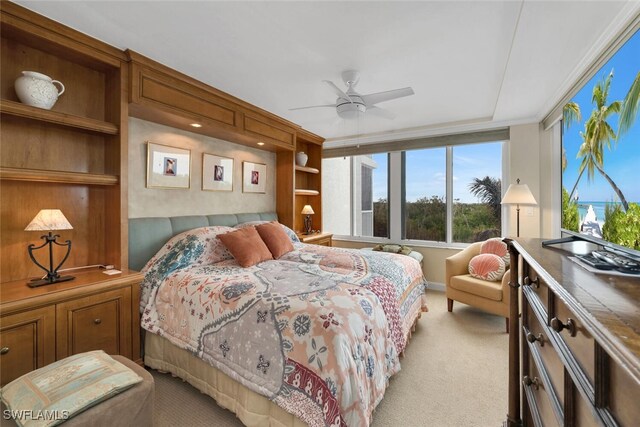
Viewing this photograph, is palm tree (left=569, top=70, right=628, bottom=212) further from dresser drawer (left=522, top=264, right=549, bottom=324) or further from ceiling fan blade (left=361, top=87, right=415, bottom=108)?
ceiling fan blade (left=361, top=87, right=415, bottom=108)

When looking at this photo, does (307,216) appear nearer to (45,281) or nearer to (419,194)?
(419,194)

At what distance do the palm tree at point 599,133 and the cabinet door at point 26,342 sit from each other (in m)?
3.17

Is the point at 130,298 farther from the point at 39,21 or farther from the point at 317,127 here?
the point at 317,127

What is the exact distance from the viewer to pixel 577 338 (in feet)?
2.38

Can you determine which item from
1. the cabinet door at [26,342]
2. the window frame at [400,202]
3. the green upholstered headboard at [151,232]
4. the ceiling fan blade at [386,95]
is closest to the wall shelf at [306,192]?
the window frame at [400,202]

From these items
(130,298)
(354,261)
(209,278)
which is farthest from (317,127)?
(130,298)

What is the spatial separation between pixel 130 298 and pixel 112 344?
0.34 meters

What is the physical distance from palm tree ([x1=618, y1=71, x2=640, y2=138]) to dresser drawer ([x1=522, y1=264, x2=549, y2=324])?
0.71 meters

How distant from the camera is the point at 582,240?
5.33 ft

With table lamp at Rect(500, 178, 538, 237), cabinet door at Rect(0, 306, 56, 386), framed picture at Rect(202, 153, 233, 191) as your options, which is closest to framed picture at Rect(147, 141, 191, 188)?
framed picture at Rect(202, 153, 233, 191)

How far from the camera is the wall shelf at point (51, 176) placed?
178cm

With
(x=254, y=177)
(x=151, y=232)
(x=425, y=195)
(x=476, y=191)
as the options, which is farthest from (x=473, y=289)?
(x=151, y=232)

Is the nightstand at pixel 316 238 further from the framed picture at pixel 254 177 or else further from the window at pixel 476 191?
the window at pixel 476 191

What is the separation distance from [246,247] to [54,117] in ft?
5.58
